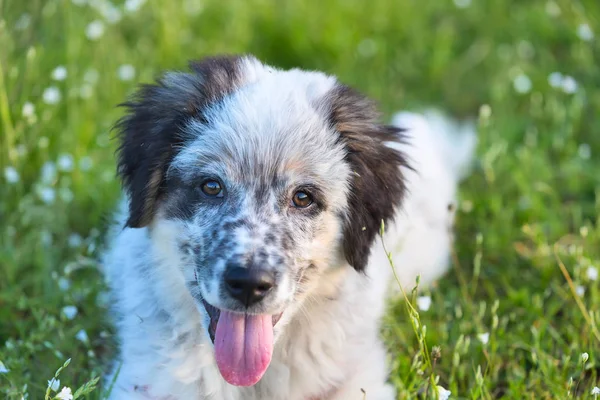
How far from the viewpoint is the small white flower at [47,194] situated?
470 cm

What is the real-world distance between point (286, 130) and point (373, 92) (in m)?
3.14

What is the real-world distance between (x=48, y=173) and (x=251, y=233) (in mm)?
2216

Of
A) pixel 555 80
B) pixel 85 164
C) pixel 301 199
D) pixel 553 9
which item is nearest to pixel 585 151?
pixel 555 80

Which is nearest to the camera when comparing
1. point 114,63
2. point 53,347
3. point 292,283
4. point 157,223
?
point 292,283

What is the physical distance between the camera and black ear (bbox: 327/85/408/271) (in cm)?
342

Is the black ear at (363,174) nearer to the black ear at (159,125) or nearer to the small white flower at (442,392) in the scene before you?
the black ear at (159,125)

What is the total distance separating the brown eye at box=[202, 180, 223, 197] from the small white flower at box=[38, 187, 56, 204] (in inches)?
69.5

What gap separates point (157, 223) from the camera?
11.1 feet

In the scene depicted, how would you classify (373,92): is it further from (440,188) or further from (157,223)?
(157,223)

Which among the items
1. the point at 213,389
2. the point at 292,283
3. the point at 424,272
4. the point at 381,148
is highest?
the point at 381,148

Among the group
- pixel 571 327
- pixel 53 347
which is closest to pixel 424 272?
pixel 571 327

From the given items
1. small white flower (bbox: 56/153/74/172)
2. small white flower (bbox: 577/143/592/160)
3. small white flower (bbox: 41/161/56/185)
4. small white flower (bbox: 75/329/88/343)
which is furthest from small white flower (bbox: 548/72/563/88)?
small white flower (bbox: 75/329/88/343)

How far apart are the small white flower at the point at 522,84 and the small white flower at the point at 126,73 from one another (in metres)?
2.82

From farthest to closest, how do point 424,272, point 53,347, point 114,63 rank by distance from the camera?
1. point 114,63
2. point 424,272
3. point 53,347
